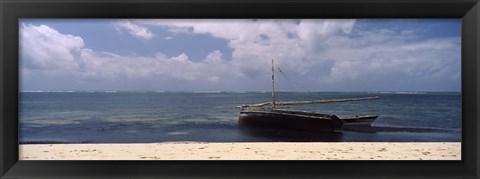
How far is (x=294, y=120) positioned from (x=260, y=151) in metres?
2.07

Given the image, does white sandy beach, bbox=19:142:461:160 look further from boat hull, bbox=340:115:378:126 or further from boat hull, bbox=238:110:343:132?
boat hull, bbox=340:115:378:126

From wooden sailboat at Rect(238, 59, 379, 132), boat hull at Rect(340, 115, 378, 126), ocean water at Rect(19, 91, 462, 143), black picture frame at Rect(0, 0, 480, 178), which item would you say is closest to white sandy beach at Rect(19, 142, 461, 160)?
black picture frame at Rect(0, 0, 480, 178)

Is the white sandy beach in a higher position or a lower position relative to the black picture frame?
lower

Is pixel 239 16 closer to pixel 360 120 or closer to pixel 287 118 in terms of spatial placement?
pixel 287 118

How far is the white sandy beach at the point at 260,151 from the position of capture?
10.1ft

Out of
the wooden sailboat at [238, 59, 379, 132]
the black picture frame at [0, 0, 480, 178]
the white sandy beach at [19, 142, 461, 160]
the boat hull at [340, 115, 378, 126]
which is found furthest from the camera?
the boat hull at [340, 115, 378, 126]

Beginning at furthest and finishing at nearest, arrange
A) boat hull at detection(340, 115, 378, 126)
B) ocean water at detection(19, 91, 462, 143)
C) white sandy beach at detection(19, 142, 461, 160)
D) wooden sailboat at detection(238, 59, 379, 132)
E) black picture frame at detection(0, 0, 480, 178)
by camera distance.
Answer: boat hull at detection(340, 115, 378, 126) < wooden sailboat at detection(238, 59, 379, 132) < ocean water at detection(19, 91, 462, 143) < white sandy beach at detection(19, 142, 461, 160) < black picture frame at detection(0, 0, 480, 178)

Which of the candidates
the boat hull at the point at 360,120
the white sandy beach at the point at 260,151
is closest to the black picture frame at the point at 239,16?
the white sandy beach at the point at 260,151

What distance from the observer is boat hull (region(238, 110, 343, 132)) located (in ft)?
17.3

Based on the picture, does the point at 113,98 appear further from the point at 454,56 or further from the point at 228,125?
the point at 454,56

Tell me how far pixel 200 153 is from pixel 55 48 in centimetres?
193

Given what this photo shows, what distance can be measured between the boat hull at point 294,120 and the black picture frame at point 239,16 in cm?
284

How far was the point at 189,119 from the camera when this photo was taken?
21.0 ft

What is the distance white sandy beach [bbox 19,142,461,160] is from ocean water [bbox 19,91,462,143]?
1326mm
